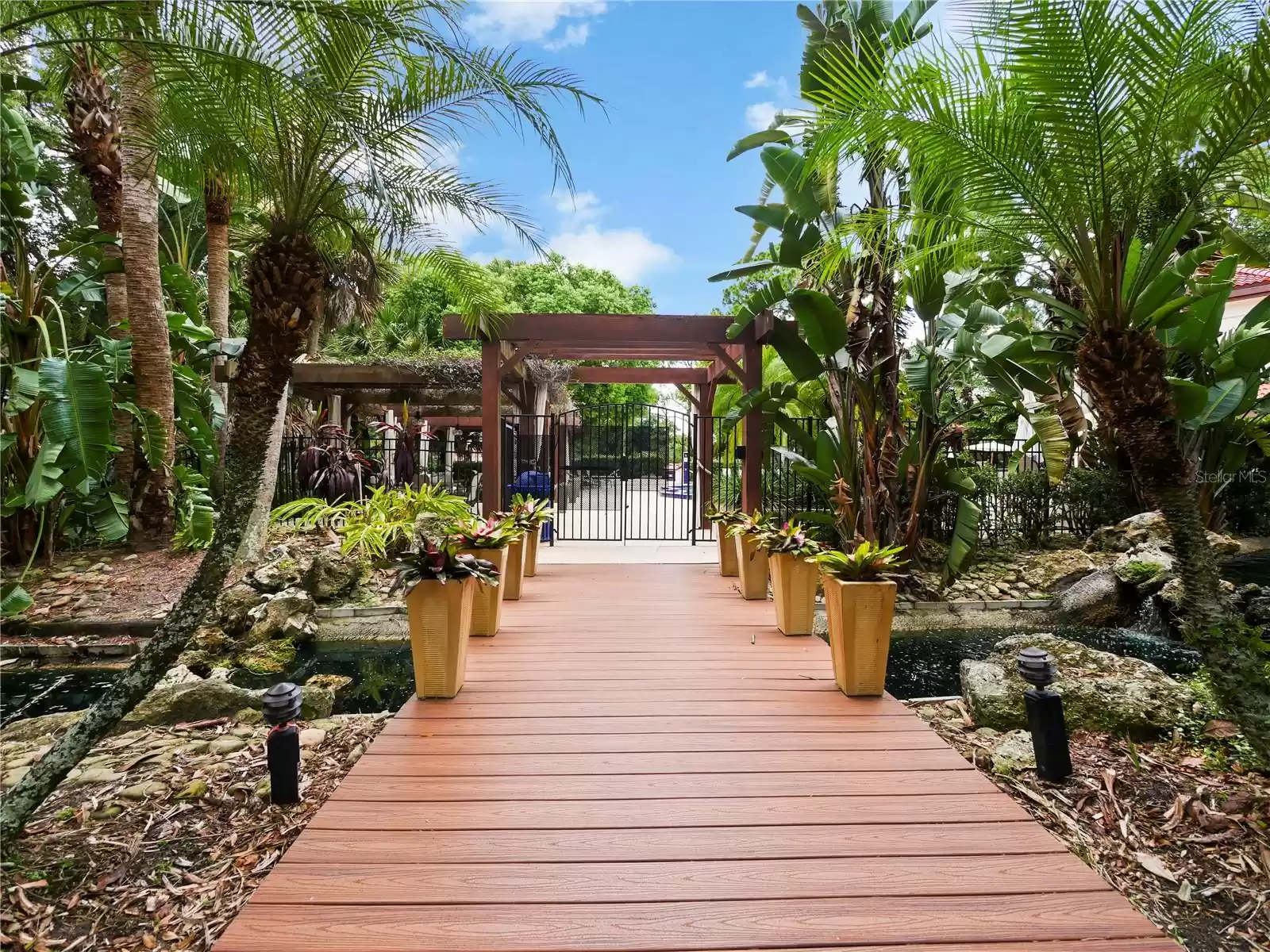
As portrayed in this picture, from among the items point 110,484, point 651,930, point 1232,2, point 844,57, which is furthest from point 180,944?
point 110,484

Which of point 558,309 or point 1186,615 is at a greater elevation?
point 558,309

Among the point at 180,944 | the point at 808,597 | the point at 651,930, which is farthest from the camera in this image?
the point at 808,597

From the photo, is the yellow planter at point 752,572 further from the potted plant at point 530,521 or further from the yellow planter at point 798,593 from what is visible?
the potted plant at point 530,521

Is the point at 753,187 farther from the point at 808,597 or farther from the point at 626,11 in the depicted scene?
the point at 808,597

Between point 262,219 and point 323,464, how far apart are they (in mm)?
7438

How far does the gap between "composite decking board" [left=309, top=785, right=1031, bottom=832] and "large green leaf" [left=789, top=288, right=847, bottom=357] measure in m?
4.45

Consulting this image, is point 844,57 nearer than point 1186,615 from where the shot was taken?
No

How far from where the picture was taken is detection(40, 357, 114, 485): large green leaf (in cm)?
443

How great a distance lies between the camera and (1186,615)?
2.93 metres

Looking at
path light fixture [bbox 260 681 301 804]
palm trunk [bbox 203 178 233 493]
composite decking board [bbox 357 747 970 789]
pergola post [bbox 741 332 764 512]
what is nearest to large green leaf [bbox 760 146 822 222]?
pergola post [bbox 741 332 764 512]

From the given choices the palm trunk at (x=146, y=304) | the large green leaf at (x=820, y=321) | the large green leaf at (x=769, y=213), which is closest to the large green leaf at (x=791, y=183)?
the large green leaf at (x=769, y=213)

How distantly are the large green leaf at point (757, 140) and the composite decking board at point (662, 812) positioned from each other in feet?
19.3

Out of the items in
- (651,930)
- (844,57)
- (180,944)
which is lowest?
(180,944)

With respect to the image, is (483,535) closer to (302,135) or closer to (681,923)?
(302,135)
